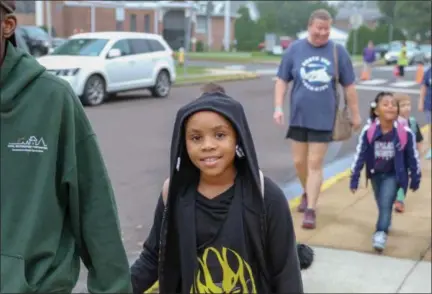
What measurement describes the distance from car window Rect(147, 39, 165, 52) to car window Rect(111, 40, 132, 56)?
1.08 metres

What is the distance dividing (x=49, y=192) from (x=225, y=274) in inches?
33.2

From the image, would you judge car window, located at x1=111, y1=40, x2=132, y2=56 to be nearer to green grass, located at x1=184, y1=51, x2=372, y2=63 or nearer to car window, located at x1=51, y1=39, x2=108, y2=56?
car window, located at x1=51, y1=39, x2=108, y2=56

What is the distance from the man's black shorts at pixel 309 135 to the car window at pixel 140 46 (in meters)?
13.0

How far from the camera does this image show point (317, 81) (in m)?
6.58

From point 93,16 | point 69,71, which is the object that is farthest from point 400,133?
point 93,16

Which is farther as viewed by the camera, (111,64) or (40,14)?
(40,14)

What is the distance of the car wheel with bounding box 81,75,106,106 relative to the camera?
17.4 metres

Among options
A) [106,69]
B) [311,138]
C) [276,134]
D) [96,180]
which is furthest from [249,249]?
[106,69]

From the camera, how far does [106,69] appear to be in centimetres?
1800

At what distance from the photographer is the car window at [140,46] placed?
63.5ft

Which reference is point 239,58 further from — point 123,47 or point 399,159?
point 399,159

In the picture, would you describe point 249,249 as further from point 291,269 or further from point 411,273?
point 411,273

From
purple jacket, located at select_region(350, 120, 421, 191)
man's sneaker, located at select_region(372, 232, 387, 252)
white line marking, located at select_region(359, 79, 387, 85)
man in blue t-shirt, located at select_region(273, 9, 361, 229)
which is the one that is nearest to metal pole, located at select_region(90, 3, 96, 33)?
white line marking, located at select_region(359, 79, 387, 85)

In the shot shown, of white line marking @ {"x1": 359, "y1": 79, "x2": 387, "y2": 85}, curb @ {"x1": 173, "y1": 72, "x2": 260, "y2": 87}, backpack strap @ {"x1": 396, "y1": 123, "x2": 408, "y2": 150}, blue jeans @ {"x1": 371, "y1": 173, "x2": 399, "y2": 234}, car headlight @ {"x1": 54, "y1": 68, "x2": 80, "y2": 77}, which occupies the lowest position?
white line marking @ {"x1": 359, "y1": 79, "x2": 387, "y2": 85}
